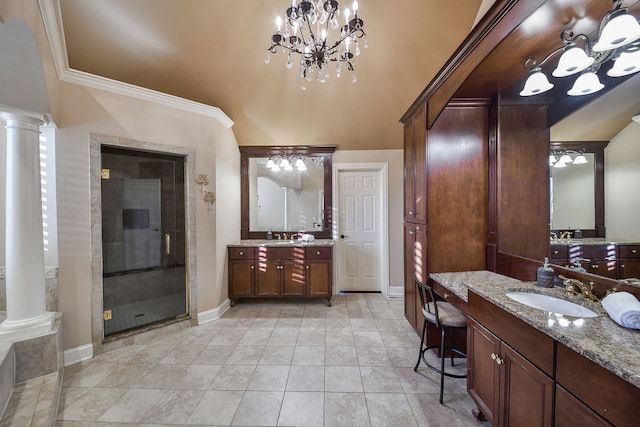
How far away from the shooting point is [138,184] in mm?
2941

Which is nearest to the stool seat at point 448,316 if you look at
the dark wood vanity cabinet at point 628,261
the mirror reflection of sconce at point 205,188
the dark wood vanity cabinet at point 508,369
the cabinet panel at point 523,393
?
the dark wood vanity cabinet at point 508,369

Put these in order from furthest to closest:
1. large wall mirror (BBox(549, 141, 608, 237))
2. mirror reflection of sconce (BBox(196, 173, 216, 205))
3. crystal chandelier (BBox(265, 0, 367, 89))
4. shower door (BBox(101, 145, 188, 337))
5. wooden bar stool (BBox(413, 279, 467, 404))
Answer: mirror reflection of sconce (BBox(196, 173, 216, 205)) < shower door (BBox(101, 145, 188, 337)) < wooden bar stool (BBox(413, 279, 467, 404)) < crystal chandelier (BBox(265, 0, 367, 89)) < large wall mirror (BBox(549, 141, 608, 237))

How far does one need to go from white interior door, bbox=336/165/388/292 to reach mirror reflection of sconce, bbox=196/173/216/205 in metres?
2.01

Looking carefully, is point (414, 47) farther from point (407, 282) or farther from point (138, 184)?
point (138, 184)

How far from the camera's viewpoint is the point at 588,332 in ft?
3.55

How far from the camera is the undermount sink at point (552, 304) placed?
1.43m

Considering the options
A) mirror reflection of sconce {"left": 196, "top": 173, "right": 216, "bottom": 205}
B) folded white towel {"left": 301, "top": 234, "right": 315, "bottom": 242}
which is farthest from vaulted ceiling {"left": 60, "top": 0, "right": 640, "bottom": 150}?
folded white towel {"left": 301, "top": 234, "right": 315, "bottom": 242}

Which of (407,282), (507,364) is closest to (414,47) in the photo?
(407,282)

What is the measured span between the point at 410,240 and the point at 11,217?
12.0ft

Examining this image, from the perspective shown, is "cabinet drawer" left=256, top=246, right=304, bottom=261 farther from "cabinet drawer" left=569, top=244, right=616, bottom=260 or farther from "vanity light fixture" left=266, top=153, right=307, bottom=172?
"cabinet drawer" left=569, top=244, right=616, bottom=260

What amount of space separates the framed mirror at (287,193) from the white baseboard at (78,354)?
225cm

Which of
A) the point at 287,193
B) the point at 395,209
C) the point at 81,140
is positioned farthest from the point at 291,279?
the point at 81,140

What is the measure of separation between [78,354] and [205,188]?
2.05m

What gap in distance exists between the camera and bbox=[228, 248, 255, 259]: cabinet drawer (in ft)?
12.2
